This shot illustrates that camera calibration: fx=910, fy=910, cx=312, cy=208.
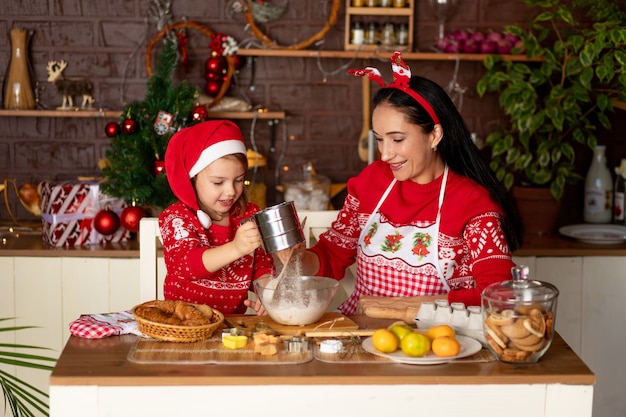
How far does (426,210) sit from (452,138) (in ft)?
0.65

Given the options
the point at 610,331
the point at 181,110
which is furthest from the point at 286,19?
the point at 610,331

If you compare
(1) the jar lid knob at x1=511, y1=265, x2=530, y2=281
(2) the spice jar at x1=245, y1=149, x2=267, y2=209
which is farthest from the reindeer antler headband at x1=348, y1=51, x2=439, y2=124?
(2) the spice jar at x1=245, y1=149, x2=267, y2=209

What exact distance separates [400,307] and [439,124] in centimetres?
49

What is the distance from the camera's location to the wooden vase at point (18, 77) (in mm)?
3533

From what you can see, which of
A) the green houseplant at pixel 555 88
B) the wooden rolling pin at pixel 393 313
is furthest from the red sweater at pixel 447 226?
the green houseplant at pixel 555 88

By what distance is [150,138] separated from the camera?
314 centimetres

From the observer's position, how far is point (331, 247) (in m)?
2.51

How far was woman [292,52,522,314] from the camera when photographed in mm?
2283

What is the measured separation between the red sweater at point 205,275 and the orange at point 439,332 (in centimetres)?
62

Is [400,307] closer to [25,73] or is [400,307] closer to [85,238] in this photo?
[85,238]

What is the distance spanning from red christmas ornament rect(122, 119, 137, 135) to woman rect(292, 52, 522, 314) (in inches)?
39.1

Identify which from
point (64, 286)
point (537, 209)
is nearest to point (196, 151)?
point (64, 286)

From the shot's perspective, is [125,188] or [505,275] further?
[125,188]

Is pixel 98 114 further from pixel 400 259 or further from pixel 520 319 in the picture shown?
pixel 520 319
